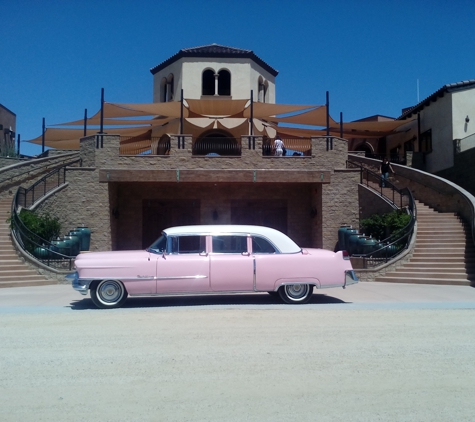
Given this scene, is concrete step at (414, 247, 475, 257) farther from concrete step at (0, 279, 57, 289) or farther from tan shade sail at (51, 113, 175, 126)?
tan shade sail at (51, 113, 175, 126)

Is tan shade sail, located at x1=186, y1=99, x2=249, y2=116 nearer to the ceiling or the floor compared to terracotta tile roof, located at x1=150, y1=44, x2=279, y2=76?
nearer to the floor

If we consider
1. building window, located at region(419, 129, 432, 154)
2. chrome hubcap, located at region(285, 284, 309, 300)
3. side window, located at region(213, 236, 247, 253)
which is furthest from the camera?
building window, located at region(419, 129, 432, 154)

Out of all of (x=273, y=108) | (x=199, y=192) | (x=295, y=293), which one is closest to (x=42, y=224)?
(x=199, y=192)

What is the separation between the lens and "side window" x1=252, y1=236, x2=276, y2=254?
10.7 meters

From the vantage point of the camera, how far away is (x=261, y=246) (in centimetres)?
1077

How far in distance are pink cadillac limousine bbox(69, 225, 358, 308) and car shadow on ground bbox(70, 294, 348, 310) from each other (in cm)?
49

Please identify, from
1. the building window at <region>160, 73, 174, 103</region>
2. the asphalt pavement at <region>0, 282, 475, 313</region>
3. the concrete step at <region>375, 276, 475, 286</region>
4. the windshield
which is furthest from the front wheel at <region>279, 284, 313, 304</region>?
the building window at <region>160, 73, 174, 103</region>

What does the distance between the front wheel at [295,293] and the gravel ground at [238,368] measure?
1.55m

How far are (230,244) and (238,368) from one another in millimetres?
4993

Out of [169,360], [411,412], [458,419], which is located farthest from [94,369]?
[458,419]

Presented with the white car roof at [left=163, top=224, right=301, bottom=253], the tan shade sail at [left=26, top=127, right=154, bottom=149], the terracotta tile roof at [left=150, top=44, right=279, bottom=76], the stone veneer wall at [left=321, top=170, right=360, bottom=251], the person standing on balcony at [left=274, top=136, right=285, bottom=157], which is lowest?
the white car roof at [left=163, top=224, right=301, bottom=253]

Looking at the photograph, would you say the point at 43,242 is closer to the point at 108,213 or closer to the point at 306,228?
the point at 108,213

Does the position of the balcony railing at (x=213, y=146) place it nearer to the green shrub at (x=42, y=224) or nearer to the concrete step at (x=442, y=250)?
the green shrub at (x=42, y=224)

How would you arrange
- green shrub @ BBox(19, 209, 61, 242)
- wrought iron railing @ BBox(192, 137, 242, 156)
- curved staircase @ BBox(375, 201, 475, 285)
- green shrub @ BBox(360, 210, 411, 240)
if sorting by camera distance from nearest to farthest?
1. curved staircase @ BBox(375, 201, 475, 285)
2. green shrub @ BBox(19, 209, 61, 242)
3. green shrub @ BBox(360, 210, 411, 240)
4. wrought iron railing @ BBox(192, 137, 242, 156)
